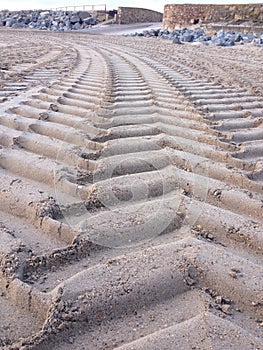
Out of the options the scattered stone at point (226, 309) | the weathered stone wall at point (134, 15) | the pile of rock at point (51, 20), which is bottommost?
the pile of rock at point (51, 20)

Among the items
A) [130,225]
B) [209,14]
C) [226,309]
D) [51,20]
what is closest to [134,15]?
[51,20]

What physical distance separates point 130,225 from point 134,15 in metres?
22.2

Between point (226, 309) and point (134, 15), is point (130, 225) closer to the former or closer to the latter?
point (226, 309)

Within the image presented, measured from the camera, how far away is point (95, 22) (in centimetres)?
2205

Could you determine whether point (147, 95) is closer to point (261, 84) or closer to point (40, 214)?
point (261, 84)

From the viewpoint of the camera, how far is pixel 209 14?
1633cm

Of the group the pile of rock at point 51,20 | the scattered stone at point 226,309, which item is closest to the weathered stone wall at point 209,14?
the pile of rock at point 51,20

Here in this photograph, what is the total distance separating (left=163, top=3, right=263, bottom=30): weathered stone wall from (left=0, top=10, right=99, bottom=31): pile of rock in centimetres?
543

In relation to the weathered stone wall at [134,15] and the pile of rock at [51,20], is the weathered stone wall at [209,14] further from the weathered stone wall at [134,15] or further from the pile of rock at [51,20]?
the pile of rock at [51,20]

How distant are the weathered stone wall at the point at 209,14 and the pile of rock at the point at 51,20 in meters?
5.43

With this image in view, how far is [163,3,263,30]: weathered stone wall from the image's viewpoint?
15086 mm

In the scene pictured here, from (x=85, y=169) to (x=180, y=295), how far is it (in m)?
0.93

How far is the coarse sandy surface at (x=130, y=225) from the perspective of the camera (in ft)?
3.53

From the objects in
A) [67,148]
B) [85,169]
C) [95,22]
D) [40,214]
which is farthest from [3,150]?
[95,22]
